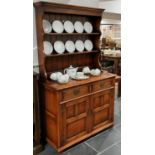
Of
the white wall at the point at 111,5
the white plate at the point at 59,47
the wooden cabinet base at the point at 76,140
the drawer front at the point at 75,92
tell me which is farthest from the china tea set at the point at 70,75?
the white wall at the point at 111,5

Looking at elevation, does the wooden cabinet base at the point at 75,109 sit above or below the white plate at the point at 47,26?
below

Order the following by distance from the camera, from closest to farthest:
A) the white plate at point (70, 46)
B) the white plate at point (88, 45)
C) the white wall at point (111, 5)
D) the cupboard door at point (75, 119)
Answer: the cupboard door at point (75, 119) < the white plate at point (70, 46) < the white plate at point (88, 45) < the white wall at point (111, 5)

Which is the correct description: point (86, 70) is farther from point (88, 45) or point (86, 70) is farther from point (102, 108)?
point (102, 108)

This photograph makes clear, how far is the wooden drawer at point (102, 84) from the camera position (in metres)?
2.72

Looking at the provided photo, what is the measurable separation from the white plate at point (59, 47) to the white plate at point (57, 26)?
0.17 metres

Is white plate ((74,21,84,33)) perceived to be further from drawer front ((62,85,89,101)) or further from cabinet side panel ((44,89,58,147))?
cabinet side panel ((44,89,58,147))

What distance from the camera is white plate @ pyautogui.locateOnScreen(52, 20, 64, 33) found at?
269 cm

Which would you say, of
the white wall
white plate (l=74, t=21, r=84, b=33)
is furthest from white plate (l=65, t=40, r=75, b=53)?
the white wall

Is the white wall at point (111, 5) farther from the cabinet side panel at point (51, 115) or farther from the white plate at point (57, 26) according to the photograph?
the cabinet side panel at point (51, 115)

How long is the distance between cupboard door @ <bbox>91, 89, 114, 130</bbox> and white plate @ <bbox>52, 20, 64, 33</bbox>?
3.38 ft

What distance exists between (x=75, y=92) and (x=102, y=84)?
21.0 inches

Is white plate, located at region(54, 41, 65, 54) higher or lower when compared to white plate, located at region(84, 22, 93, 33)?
lower
